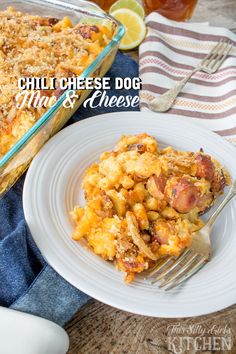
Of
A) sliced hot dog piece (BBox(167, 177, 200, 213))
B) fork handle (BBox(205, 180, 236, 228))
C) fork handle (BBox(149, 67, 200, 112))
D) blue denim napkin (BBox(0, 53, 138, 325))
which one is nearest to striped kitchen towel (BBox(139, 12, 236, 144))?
fork handle (BBox(149, 67, 200, 112))

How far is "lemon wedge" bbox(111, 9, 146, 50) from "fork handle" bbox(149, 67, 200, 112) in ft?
0.96

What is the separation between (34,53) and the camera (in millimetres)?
1557

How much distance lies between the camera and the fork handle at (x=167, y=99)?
5.51ft

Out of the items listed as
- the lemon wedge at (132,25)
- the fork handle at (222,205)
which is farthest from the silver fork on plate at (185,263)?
the lemon wedge at (132,25)

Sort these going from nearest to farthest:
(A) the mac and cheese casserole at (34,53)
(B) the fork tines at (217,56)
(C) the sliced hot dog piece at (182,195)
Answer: (C) the sliced hot dog piece at (182,195), (A) the mac and cheese casserole at (34,53), (B) the fork tines at (217,56)

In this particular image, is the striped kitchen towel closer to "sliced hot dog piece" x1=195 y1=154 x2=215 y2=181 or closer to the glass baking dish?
the glass baking dish

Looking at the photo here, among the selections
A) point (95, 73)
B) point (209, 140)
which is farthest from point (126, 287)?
point (95, 73)

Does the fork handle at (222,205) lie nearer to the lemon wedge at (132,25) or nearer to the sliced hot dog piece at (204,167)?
the sliced hot dog piece at (204,167)

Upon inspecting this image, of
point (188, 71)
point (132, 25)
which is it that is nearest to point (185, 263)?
point (188, 71)

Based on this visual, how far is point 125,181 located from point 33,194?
0.74 feet

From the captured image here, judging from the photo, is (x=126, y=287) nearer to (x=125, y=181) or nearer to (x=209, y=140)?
(x=125, y=181)

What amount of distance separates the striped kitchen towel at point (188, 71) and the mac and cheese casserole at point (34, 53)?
223 millimetres

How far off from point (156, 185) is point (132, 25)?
0.99m

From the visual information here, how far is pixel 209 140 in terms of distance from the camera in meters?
1.48
